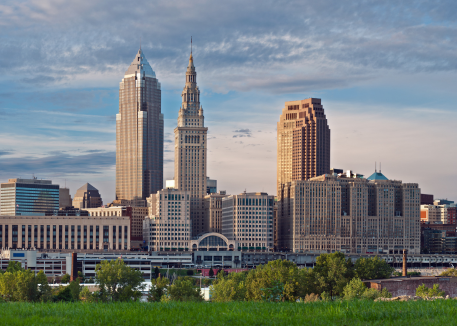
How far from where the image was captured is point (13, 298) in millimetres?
114438

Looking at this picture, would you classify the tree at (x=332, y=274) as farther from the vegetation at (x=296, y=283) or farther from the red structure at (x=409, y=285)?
the red structure at (x=409, y=285)

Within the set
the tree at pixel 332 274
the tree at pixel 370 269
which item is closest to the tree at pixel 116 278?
the tree at pixel 332 274

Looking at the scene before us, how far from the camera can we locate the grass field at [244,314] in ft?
125

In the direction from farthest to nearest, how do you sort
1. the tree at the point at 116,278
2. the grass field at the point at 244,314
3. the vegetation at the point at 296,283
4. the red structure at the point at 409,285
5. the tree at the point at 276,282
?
the tree at the point at 116,278 → the red structure at the point at 409,285 → the tree at the point at 276,282 → the vegetation at the point at 296,283 → the grass field at the point at 244,314

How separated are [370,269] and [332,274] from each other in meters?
27.9

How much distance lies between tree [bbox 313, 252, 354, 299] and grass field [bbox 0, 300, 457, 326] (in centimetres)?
8096

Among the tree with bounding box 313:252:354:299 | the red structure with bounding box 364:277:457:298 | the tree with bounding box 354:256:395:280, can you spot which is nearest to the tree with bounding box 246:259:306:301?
the tree with bounding box 313:252:354:299

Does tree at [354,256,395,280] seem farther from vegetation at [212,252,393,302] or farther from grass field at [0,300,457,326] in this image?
grass field at [0,300,457,326]

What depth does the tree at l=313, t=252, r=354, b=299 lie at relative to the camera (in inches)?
4887

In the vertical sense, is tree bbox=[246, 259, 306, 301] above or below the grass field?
below

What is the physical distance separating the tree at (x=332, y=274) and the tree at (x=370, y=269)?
21.1ft

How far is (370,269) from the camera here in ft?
498

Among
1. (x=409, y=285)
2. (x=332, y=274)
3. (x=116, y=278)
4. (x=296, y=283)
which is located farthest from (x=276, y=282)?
(x=116, y=278)

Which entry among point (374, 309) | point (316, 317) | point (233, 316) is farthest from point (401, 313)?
point (233, 316)
